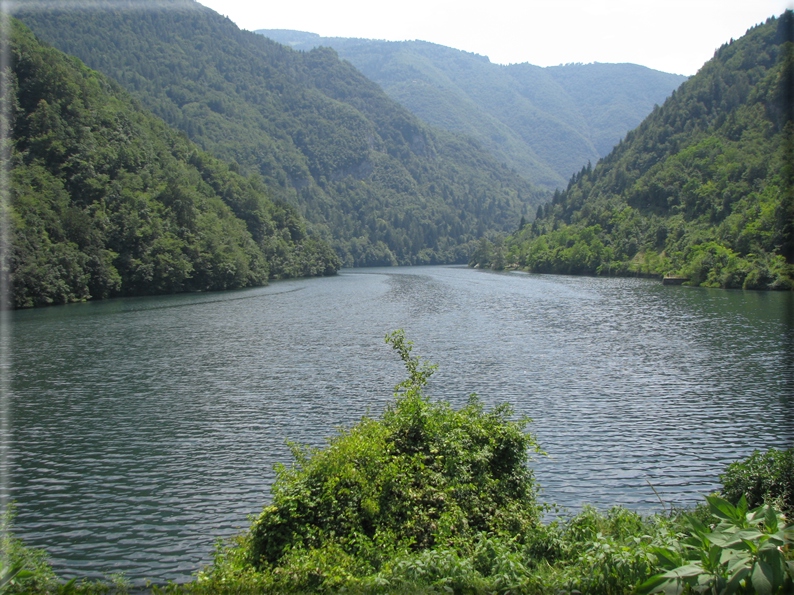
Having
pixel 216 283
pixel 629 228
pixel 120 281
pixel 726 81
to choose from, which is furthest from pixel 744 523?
pixel 726 81

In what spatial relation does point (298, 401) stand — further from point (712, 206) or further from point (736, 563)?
point (712, 206)

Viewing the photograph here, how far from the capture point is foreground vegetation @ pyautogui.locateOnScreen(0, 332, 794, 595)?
8719 mm

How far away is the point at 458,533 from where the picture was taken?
14.4 metres

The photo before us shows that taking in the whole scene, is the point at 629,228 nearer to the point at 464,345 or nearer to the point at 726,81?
the point at 726,81

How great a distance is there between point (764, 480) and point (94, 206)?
389ft

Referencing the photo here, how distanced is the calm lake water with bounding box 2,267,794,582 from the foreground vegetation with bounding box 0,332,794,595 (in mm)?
5410

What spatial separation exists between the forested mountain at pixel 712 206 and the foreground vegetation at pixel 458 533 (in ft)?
296

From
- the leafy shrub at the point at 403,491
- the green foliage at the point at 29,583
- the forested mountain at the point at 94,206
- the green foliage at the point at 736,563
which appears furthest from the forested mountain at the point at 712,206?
the green foliage at the point at 29,583

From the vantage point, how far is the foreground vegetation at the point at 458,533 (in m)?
8.72

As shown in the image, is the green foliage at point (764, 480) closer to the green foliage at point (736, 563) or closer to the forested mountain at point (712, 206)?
the green foliage at point (736, 563)

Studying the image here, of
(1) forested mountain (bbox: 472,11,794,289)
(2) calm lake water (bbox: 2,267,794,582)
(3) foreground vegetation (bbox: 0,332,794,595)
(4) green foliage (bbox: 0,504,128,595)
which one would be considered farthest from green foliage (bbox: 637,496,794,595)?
(1) forested mountain (bbox: 472,11,794,289)

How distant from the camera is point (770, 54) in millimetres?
194250

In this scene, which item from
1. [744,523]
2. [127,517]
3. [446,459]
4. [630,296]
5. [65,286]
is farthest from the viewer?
[630,296]

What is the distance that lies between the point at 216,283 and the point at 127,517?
115 m
